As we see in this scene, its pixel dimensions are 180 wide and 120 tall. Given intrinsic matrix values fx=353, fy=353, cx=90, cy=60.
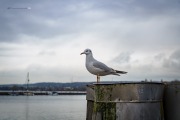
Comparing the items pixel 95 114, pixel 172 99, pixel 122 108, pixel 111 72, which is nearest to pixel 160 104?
pixel 172 99

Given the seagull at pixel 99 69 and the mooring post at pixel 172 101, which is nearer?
the mooring post at pixel 172 101

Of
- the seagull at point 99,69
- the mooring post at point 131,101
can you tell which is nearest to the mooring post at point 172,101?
the mooring post at point 131,101

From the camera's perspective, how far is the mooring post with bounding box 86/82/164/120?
8.83m

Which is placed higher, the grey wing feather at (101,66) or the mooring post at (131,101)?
the grey wing feather at (101,66)

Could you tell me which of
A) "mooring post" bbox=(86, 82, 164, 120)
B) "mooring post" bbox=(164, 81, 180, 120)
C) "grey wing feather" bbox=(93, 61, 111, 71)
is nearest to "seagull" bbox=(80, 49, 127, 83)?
"grey wing feather" bbox=(93, 61, 111, 71)

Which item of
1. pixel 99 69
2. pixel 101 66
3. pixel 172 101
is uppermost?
pixel 101 66

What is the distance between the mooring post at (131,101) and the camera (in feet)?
29.0

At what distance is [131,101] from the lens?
8844 millimetres

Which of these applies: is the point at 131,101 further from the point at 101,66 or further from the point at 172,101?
the point at 101,66

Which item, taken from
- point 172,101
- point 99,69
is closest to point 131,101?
point 172,101

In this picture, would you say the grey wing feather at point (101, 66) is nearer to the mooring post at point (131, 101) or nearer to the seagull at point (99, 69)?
the seagull at point (99, 69)

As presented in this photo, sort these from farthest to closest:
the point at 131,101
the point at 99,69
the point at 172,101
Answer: the point at 99,69 < the point at 172,101 < the point at 131,101

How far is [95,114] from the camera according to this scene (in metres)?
9.57

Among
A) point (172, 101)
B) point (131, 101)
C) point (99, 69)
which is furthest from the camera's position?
point (99, 69)
